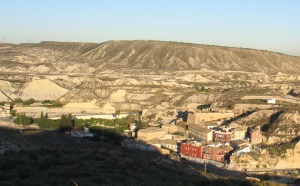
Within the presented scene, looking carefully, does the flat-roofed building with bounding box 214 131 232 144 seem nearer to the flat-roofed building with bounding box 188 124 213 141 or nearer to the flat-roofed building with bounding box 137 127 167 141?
the flat-roofed building with bounding box 188 124 213 141

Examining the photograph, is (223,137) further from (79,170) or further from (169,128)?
(79,170)

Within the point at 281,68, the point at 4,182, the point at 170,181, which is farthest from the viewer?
the point at 281,68

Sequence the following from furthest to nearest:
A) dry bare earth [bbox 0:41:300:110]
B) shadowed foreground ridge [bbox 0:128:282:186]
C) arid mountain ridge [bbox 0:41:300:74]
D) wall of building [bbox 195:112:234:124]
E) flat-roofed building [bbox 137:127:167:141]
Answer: arid mountain ridge [bbox 0:41:300:74] < dry bare earth [bbox 0:41:300:110] < wall of building [bbox 195:112:234:124] < flat-roofed building [bbox 137:127:167:141] < shadowed foreground ridge [bbox 0:128:282:186]

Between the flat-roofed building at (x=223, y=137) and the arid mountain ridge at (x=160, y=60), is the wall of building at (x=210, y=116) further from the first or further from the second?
the arid mountain ridge at (x=160, y=60)

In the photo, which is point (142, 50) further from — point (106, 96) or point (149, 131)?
point (149, 131)

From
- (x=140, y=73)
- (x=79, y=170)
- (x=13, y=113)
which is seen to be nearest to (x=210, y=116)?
(x=13, y=113)

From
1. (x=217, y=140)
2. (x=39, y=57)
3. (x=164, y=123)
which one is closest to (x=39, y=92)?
(x=164, y=123)

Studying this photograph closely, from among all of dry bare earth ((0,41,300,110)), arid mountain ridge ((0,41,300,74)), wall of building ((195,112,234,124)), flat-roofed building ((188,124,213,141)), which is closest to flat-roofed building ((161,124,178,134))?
flat-roofed building ((188,124,213,141))

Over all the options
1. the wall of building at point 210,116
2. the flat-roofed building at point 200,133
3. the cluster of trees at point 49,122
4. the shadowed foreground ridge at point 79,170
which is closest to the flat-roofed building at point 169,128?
the flat-roofed building at point 200,133
